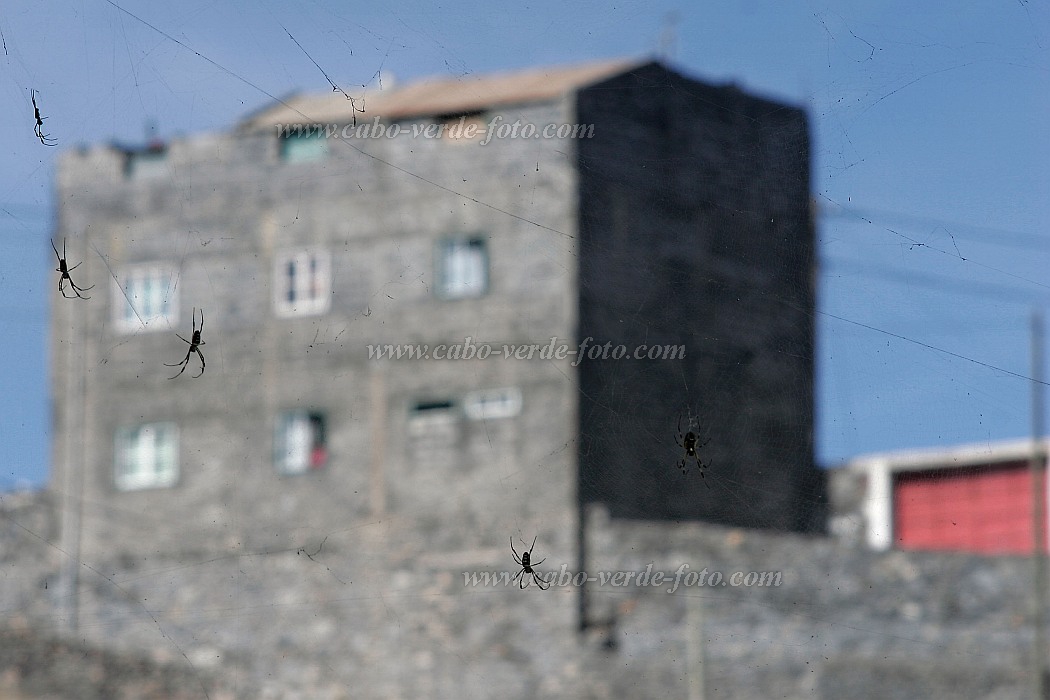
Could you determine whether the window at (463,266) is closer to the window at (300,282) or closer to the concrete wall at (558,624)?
the window at (300,282)

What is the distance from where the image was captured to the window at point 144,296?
965 inches

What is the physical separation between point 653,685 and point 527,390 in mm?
5479

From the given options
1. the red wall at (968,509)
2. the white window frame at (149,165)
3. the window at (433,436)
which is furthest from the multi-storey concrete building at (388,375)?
the red wall at (968,509)

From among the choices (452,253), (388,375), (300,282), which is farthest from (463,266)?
(300,282)

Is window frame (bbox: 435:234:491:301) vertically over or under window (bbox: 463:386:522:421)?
over

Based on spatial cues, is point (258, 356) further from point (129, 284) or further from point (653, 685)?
point (653, 685)

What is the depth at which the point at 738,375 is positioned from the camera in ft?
58.5

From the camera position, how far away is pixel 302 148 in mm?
25266

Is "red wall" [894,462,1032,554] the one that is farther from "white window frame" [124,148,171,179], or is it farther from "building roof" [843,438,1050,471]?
"white window frame" [124,148,171,179]

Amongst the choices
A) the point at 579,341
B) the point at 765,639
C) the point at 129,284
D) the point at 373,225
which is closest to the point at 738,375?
the point at 765,639

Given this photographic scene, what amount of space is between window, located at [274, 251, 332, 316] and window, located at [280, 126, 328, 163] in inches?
59.1

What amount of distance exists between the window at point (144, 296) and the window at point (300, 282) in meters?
1.67

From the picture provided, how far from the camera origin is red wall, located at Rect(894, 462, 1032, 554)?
77.0ft

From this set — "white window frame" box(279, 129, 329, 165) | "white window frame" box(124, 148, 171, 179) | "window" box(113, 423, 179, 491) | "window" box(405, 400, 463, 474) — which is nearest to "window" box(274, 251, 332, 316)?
"white window frame" box(279, 129, 329, 165)
